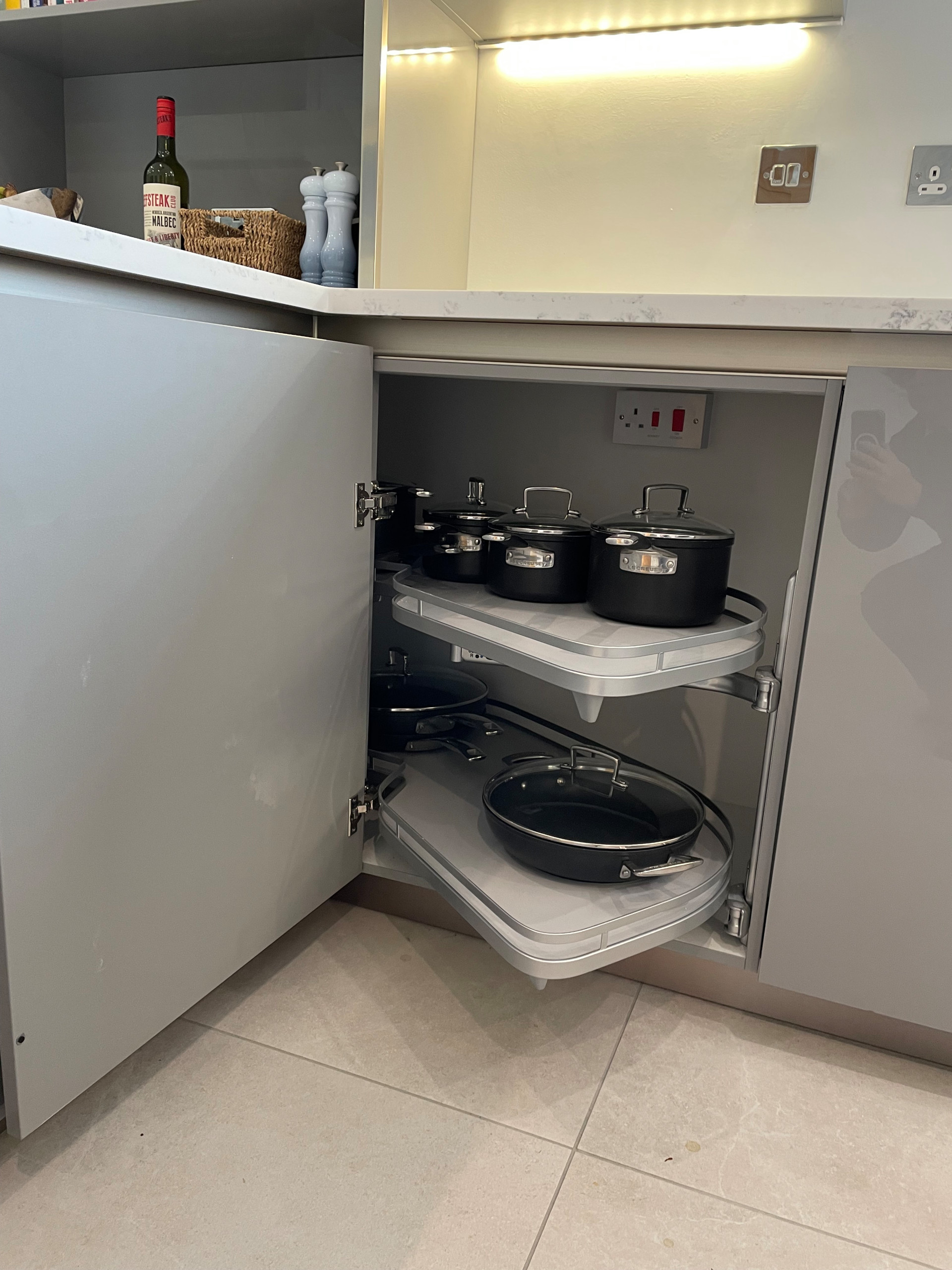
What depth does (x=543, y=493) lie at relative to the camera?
69.2 inches

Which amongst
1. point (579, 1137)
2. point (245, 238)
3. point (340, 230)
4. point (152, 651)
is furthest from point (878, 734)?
point (245, 238)

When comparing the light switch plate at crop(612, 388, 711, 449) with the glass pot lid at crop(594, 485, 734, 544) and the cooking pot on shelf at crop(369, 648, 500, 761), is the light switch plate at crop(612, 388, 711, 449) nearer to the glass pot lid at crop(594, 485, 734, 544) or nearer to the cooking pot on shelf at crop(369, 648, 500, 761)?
the glass pot lid at crop(594, 485, 734, 544)

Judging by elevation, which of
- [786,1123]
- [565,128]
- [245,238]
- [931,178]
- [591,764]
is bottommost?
[786,1123]

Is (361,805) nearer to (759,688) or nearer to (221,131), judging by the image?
(759,688)

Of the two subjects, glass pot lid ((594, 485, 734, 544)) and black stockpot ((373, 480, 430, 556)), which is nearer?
glass pot lid ((594, 485, 734, 544))

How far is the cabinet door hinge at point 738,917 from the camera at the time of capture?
1244mm

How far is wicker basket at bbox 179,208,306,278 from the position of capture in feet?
4.81

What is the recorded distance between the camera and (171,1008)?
1.05 metres

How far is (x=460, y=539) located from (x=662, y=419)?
0.46m

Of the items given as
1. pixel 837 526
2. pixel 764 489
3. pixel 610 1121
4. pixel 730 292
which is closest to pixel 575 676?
pixel 837 526

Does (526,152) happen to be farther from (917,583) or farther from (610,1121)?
(610,1121)

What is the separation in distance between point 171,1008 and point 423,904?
0.51m

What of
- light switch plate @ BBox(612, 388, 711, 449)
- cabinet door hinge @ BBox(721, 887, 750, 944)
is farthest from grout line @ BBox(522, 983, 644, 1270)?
light switch plate @ BBox(612, 388, 711, 449)

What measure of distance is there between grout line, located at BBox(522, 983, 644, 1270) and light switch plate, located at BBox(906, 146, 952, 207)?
1.32 meters
